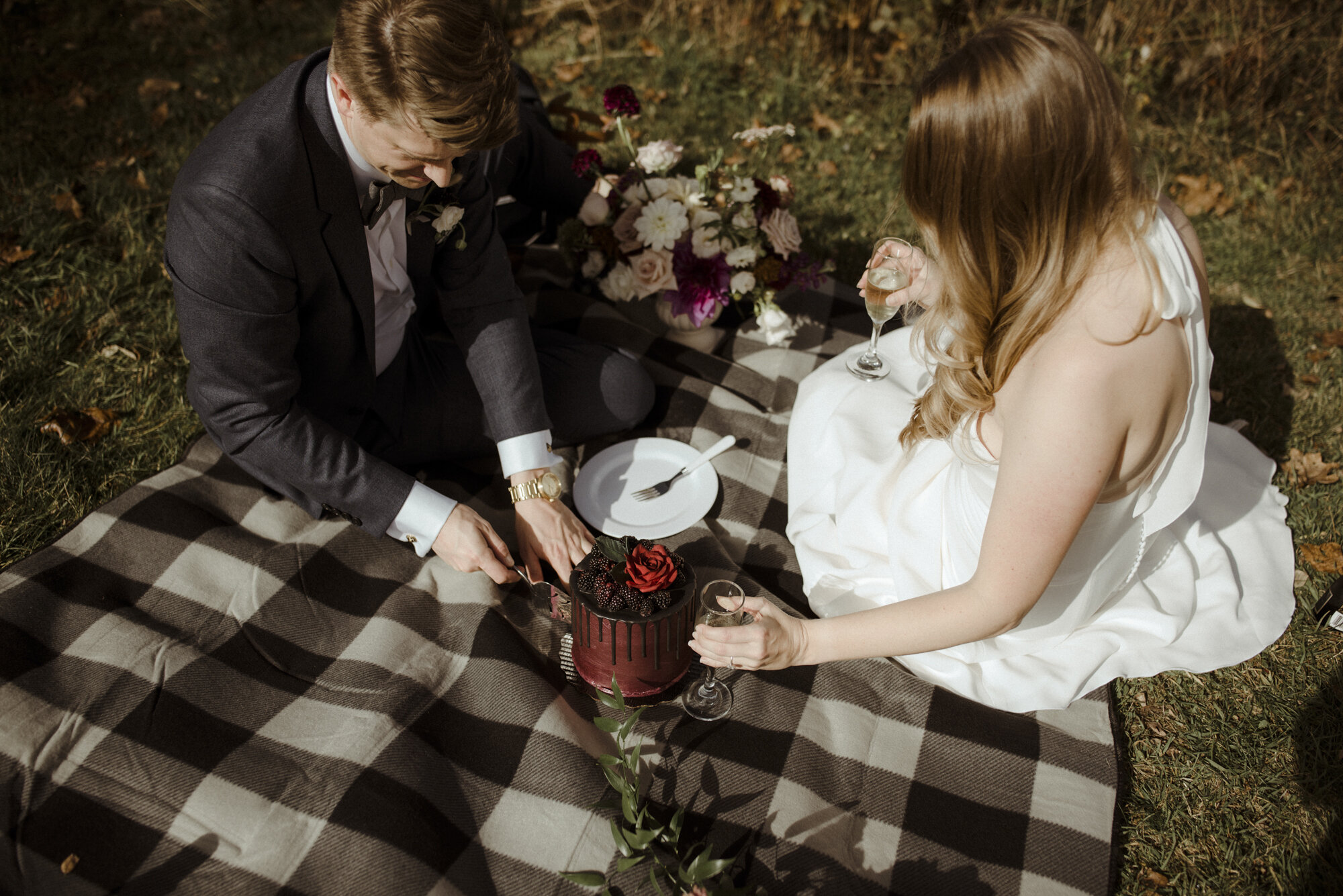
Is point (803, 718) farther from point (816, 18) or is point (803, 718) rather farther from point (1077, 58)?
point (816, 18)

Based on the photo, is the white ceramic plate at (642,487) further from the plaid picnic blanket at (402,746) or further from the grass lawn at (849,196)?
the grass lawn at (849,196)

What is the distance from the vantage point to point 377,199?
7.74ft

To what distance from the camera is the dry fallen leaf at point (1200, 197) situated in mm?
4773

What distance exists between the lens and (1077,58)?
1.56 metres

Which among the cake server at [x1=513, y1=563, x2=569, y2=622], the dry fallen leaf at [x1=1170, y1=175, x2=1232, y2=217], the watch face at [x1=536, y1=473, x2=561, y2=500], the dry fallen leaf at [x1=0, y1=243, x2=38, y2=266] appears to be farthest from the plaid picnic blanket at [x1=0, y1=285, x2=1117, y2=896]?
the dry fallen leaf at [x1=1170, y1=175, x2=1232, y2=217]

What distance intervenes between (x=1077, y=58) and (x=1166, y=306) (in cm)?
53

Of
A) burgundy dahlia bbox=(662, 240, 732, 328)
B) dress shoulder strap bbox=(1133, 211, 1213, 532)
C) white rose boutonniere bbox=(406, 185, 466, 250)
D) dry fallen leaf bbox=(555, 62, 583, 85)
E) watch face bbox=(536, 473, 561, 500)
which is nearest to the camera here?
dress shoulder strap bbox=(1133, 211, 1213, 532)

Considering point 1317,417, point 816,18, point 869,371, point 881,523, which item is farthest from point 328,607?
point 816,18

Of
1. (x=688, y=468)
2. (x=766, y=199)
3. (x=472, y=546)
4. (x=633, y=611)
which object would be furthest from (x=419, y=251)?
(x=633, y=611)

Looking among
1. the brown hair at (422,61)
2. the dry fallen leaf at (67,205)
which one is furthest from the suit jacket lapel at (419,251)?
the dry fallen leaf at (67,205)

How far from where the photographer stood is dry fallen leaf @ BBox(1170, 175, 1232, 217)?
477 centimetres

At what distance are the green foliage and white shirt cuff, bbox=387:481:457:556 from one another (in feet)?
2.57

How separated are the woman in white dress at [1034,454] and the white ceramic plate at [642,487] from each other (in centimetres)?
35

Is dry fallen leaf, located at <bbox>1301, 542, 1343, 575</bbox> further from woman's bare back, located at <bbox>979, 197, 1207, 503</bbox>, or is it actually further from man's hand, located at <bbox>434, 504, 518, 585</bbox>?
man's hand, located at <bbox>434, 504, 518, 585</bbox>
